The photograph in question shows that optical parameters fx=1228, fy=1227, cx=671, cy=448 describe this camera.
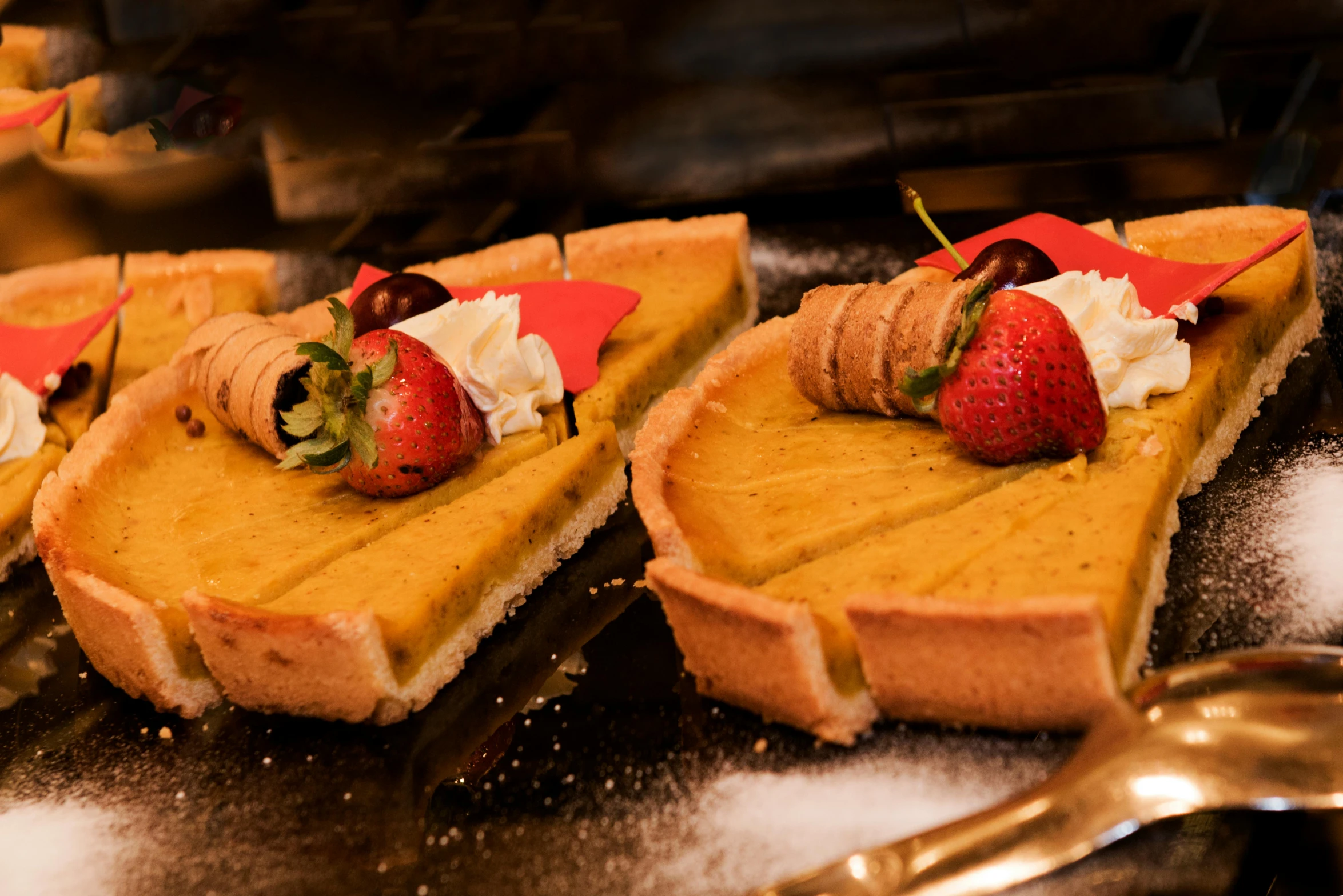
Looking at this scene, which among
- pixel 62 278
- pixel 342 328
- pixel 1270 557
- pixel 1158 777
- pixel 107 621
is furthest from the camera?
pixel 62 278

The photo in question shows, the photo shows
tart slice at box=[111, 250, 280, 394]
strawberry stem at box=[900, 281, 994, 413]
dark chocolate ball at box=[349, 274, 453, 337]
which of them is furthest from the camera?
tart slice at box=[111, 250, 280, 394]

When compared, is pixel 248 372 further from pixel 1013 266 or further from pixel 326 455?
pixel 1013 266

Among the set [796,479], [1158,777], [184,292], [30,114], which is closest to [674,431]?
[796,479]

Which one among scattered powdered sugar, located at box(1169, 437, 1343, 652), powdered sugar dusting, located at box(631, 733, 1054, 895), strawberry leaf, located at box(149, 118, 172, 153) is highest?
strawberry leaf, located at box(149, 118, 172, 153)

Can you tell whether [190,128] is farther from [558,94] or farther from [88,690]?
[88,690]

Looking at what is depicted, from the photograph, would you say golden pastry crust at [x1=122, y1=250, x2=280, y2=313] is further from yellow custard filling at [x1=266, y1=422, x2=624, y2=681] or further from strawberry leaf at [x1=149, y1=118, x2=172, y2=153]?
yellow custard filling at [x1=266, y1=422, x2=624, y2=681]

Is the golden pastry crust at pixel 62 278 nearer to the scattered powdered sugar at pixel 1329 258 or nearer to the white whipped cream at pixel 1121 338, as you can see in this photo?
the white whipped cream at pixel 1121 338

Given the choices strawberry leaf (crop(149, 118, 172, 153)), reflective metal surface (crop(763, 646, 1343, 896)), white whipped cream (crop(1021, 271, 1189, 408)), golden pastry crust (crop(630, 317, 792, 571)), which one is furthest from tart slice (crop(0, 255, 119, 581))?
white whipped cream (crop(1021, 271, 1189, 408))
